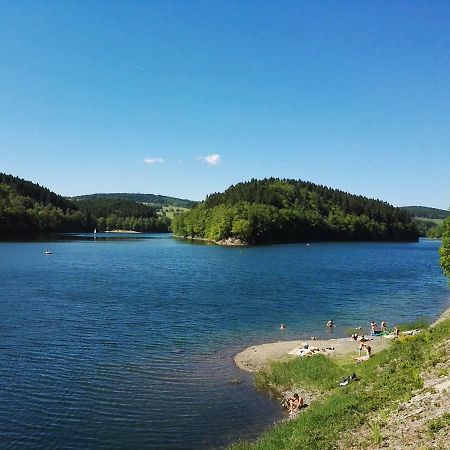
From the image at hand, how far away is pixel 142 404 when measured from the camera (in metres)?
30.1

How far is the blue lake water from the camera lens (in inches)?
1076

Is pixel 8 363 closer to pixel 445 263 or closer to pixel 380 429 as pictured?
pixel 380 429

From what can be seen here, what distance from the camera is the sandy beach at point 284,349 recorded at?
126ft

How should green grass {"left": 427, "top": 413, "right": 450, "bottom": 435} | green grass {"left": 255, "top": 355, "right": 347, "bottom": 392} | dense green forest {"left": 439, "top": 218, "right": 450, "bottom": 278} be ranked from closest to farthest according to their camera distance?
green grass {"left": 427, "top": 413, "right": 450, "bottom": 435} < green grass {"left": 255, "top": 355, "right": 347, "bottom": 392} < dense green forest {"left": 439, "top": 218, "right": 450, "bottom": 278}

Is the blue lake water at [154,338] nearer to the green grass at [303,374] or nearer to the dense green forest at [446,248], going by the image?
the green grass at [303,374]

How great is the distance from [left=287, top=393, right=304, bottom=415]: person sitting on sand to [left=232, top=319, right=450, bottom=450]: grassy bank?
1.00 meters

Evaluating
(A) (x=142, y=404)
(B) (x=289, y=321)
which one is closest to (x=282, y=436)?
(A) (x=142, y=404)

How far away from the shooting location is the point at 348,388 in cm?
2809

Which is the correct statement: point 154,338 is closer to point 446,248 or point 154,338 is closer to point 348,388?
point 348,388

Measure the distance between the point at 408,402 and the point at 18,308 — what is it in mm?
50759

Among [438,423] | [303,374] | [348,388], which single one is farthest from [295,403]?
[438,423]

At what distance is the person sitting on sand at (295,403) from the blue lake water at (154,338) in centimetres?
103

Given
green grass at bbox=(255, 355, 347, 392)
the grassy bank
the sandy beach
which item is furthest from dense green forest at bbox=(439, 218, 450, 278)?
green grass at bbox=(255, 355, 347, 392)

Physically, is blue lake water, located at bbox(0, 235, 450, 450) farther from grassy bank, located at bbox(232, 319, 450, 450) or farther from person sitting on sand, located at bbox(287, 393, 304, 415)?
grassy bank, located at bbox(232, 319, 450, 450)
